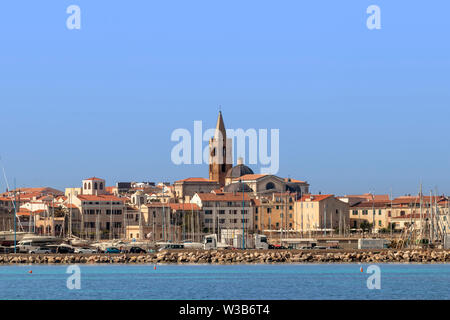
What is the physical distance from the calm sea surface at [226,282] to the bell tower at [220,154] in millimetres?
107738

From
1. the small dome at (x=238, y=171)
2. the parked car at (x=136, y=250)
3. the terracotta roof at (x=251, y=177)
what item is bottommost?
the parked car at (x=136, y=250)

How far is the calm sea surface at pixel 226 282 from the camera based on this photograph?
50.2m

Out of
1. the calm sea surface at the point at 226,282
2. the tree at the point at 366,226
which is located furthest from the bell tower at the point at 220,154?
the calm sea surface at the point at 226,282

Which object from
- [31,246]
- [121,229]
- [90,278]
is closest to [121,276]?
[90,278]

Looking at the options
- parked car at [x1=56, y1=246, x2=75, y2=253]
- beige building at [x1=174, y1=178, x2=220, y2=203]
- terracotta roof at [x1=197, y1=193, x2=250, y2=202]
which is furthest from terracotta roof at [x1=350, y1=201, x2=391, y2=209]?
parked car at [x1=56, y1=246, x2=75, y2=253]

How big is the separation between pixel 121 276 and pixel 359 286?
16.9 metres

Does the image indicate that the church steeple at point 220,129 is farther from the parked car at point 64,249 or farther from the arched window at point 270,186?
the parked car at point 64,249

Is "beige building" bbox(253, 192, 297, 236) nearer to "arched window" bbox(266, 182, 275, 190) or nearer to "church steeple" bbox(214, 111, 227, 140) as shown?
"arched window" bbox(266, 182, 275, 190)

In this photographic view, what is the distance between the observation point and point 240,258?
261 feet

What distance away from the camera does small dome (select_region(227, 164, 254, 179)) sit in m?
177

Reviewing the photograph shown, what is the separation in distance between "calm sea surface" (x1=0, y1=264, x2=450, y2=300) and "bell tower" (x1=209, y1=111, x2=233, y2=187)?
107738mm
